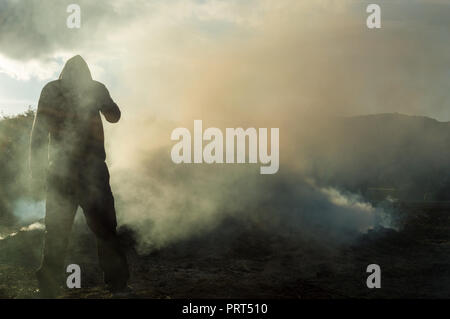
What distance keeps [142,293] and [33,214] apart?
11807mm

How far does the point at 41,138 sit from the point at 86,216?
1323mm

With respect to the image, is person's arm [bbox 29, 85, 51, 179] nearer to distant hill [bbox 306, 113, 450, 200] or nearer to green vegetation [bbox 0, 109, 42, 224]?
green vegetation [bbox 0, 109, 42, 224]

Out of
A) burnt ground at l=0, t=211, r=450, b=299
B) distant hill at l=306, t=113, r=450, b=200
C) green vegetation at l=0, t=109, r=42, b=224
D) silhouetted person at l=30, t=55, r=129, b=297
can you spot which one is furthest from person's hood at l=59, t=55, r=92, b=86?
distant hill at l=306, t=113, r=450, b=200

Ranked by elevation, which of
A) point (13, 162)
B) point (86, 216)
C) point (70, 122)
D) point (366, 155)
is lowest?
point (86, 216)

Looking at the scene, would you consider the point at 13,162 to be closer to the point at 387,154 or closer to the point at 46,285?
the point at 46,285

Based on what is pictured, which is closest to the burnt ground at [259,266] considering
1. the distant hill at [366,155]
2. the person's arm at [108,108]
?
the person's arm at [108,108]

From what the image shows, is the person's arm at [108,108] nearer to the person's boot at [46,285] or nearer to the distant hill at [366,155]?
the person's boot at [46,285]

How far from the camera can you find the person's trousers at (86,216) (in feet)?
19.1

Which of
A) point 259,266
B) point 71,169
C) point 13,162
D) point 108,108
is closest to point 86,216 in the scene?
point 71,169

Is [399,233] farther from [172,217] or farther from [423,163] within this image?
[423,163]

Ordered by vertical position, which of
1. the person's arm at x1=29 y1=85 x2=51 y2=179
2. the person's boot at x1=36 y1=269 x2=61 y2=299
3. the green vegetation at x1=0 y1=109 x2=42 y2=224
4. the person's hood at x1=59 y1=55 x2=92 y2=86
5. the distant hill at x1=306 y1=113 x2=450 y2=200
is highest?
the distant hill at x1=306 y1=113 x2=450 y2=200

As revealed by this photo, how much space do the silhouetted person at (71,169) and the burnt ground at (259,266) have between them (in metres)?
0.60

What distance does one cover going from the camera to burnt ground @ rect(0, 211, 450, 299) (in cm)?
719

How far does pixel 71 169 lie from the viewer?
5.98m
